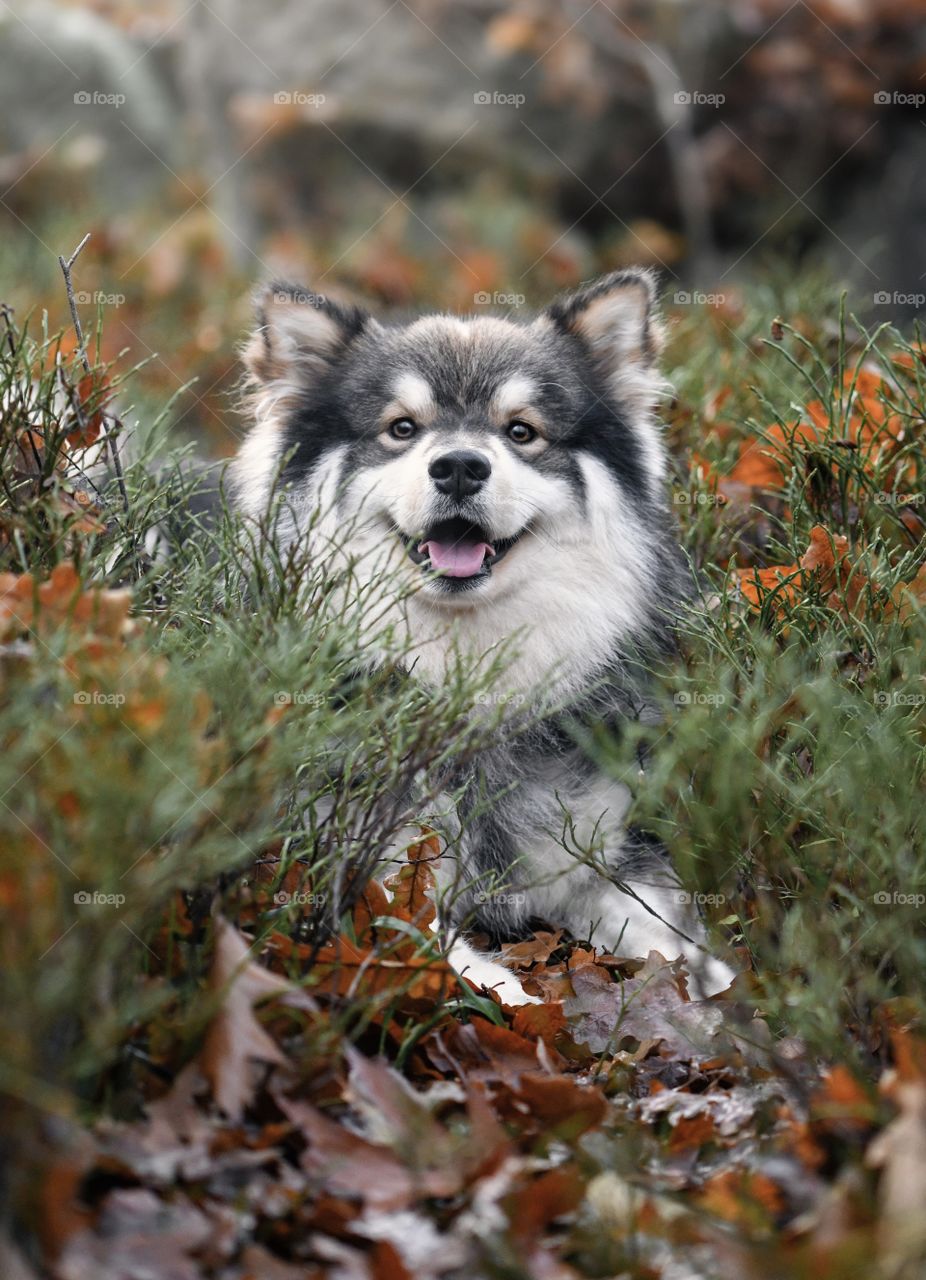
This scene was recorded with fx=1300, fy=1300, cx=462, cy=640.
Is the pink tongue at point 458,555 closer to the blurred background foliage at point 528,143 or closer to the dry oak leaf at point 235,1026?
the dry oak leaf at point 235,1026

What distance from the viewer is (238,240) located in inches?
336

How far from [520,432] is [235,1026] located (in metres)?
1.95

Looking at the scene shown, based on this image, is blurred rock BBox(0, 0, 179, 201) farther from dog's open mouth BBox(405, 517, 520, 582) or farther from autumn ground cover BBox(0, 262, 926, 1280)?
autumn ground cover BBox(0, 262, 926, 1280)

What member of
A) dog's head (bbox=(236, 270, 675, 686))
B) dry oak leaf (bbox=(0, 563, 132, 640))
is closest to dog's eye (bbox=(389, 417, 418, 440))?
dog's head (bbox=(236, 270, 675, 686))

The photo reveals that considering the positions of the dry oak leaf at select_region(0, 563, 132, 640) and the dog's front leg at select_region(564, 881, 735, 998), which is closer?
the dry oak leaf at select_region(0, 563, 132, 640)

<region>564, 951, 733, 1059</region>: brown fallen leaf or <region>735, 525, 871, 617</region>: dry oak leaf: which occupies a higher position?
<region>735, 525, 871, 617</region>: dry oak leaf

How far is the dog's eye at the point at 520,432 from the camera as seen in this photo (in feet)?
11.1

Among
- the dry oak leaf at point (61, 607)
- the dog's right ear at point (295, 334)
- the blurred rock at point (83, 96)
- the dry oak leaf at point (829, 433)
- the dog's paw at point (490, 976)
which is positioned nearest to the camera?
the dry oak leaf at point (61, 607)

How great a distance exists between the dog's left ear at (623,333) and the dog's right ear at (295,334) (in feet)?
2.04

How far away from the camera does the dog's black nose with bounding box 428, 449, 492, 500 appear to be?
3.12 metres

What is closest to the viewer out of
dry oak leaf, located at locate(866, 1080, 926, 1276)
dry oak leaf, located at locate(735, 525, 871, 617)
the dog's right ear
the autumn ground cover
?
dry oak leaf, located at locate(866, 1080, 926, 1276)

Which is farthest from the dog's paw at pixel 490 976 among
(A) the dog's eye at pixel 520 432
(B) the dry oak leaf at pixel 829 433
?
(B) the dry oak leaf at pixel 829 433

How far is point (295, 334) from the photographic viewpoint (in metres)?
3.54

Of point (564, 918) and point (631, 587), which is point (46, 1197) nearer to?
point (564, 918)
